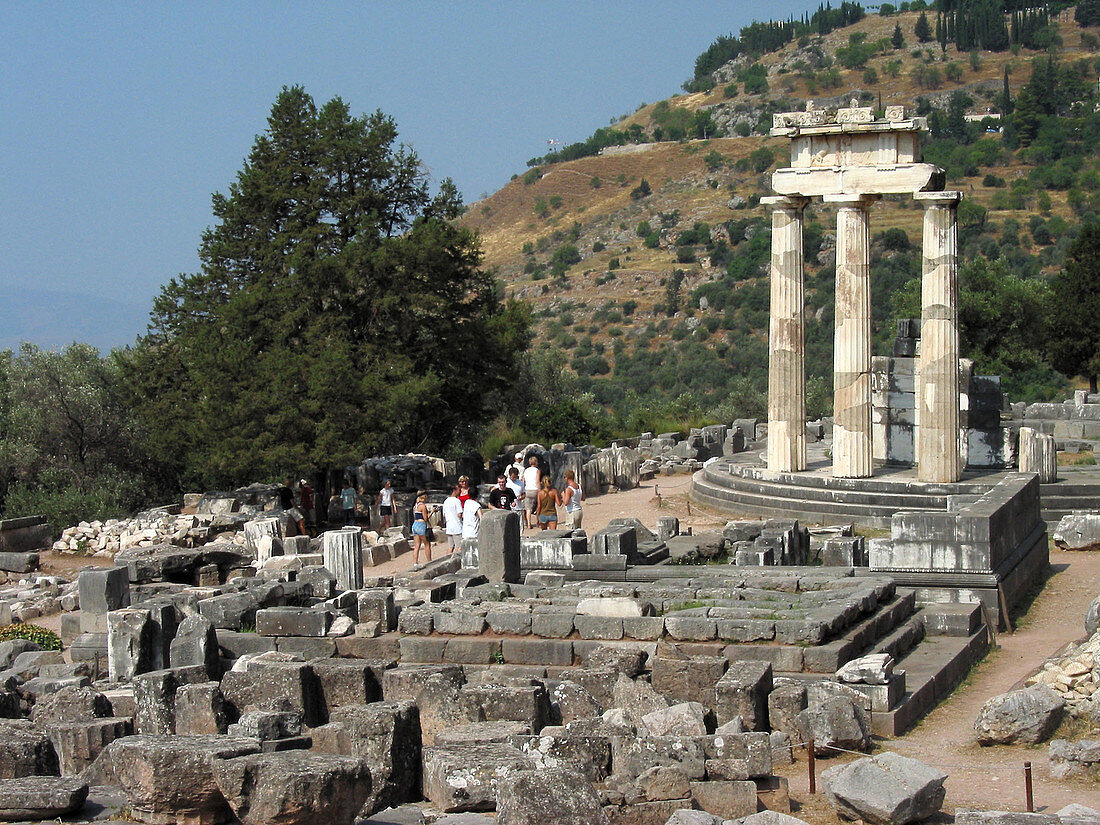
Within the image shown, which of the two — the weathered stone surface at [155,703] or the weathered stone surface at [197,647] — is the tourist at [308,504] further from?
the weathered stone surface at [155,703]

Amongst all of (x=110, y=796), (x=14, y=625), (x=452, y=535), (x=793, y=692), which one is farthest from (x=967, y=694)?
(x=14, y=625)

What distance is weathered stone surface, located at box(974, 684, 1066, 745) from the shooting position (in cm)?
1170

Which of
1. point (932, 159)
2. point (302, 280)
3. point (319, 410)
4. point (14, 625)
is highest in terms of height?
point (932, 159)

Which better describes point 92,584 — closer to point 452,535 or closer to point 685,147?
point 452,535

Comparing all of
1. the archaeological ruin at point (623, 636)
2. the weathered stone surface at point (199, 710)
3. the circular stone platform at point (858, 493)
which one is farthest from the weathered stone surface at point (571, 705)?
the circular stone platform at point (858, 493)

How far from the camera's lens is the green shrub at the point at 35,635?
17.8 m

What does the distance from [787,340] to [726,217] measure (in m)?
64.1

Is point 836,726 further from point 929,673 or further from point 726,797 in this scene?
point 929,673

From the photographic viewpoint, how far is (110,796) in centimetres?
1009

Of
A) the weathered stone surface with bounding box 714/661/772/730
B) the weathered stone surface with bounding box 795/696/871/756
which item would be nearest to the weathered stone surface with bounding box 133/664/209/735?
the weathered stone surface with bounding box 714/661/772/730

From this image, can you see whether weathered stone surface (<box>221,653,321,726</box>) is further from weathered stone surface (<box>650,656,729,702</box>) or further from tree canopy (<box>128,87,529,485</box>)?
tree canopy (<box>128,87,529,485</box>)

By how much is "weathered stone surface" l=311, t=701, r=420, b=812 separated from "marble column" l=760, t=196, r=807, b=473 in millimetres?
17560

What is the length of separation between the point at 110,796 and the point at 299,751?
1572 mm

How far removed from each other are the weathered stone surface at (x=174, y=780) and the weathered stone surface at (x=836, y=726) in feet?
16.6
